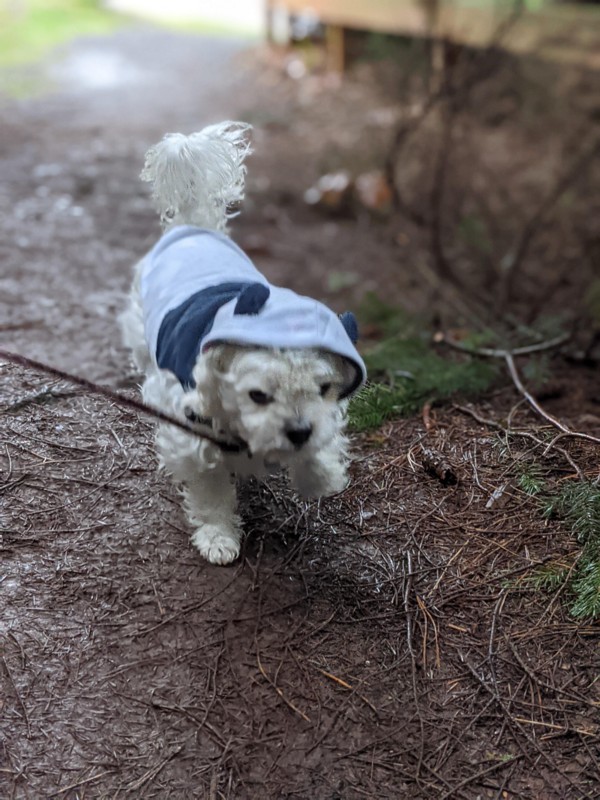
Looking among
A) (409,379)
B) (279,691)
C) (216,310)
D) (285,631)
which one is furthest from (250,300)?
(409,379)

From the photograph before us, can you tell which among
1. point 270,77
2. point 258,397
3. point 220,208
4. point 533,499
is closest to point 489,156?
point 270,77

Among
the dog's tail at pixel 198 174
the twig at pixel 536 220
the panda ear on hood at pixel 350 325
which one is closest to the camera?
the panda ear on hood at pixel 350 325

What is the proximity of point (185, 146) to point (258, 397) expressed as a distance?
1506mm

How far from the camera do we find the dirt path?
2264mm

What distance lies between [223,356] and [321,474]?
612 mm

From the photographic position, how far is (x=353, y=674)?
8.27ft

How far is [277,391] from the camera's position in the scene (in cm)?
233

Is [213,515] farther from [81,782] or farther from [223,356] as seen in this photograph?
[81,782]

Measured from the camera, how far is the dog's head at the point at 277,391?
233 cm

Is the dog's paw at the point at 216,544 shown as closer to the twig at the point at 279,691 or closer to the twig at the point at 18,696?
the twig at the point at 279,691

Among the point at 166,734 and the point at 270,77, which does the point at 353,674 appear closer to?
the point at 166,734

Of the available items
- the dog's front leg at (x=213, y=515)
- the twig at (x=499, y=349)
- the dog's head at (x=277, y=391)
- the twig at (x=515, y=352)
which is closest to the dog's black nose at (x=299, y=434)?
the dog's head at (x=277, y=391)

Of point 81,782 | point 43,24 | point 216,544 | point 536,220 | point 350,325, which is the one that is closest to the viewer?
point 81,782

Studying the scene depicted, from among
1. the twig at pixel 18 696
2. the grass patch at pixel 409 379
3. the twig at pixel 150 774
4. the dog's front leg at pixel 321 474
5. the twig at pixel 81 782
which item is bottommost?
the grass patch at pixel 409 379
